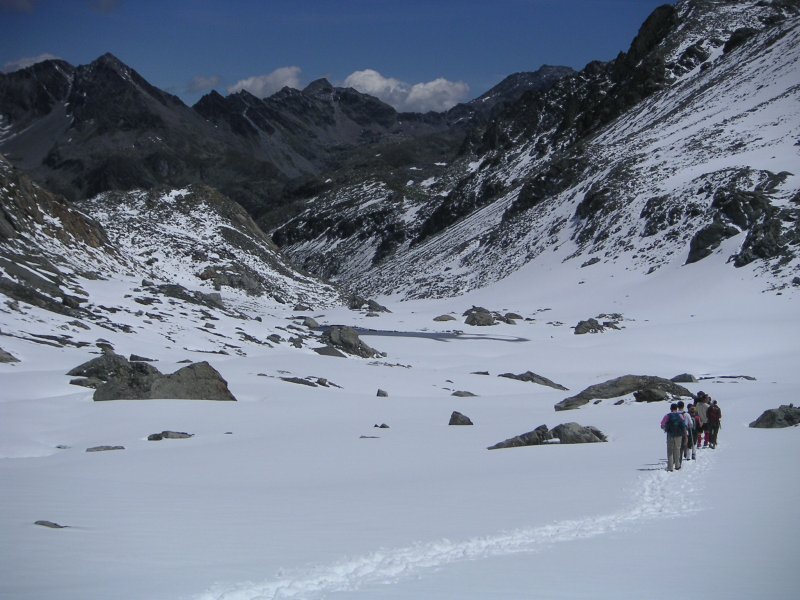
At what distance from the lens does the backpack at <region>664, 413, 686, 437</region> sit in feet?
45.3

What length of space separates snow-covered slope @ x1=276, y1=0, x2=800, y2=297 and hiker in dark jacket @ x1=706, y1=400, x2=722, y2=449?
3464 centimetres

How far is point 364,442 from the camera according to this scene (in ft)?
54.6

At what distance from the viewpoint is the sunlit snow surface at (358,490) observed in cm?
744

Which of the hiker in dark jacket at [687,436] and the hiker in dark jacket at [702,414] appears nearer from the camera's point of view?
the hiker in dark jacket at [687,436]

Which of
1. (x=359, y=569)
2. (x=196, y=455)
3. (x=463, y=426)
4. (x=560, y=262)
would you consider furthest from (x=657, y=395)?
(x=560, y=262)

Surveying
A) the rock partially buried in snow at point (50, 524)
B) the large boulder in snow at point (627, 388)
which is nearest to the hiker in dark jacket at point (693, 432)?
the large boulder in snow at point (627, 388)

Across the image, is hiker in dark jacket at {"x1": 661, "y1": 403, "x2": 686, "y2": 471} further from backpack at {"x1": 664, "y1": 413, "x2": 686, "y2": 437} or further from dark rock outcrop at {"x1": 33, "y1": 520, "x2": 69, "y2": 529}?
dark rock outcrop at {"x1": 33, "y1": 520, "x2": 69, "y2": 529}

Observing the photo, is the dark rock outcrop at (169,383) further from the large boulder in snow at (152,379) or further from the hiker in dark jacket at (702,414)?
the hiker in dark jacket at (702,414)

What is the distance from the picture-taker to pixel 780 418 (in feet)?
59.3

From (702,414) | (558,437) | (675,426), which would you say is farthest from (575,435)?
(675,426)

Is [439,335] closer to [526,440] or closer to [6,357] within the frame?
[6,357]

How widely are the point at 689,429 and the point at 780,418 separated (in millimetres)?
4587

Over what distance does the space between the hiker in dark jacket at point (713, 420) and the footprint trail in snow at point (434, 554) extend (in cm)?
518

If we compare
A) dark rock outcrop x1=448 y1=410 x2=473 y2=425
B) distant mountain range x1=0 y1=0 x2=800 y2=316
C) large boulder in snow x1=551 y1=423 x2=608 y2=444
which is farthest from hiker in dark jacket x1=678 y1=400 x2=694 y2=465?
distant mountain range x1=0 y1=0 x2=800 y2=316
